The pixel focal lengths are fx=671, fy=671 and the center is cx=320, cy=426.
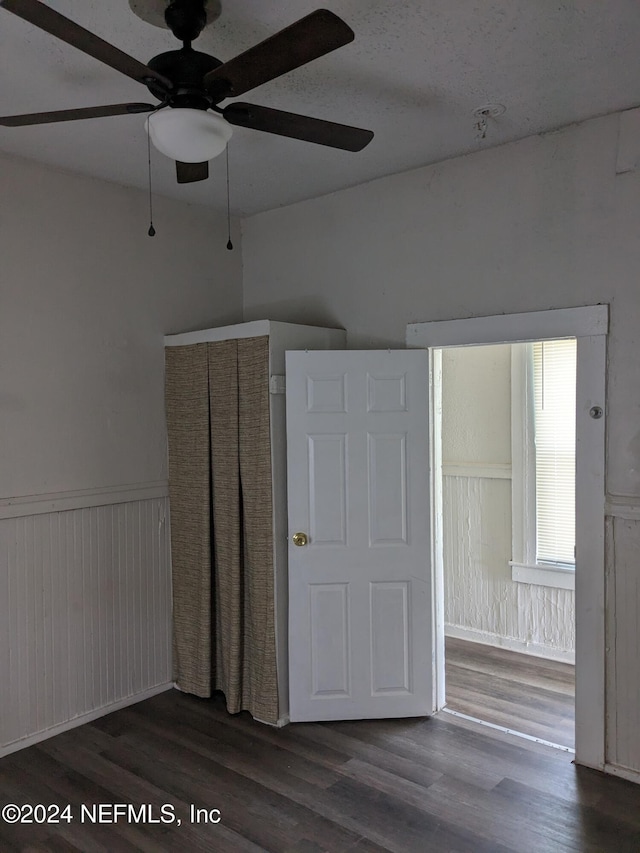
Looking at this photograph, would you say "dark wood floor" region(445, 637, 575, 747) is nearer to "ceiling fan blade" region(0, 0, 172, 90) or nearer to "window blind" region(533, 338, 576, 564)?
"window blind" region(533, 338, 576, 564)

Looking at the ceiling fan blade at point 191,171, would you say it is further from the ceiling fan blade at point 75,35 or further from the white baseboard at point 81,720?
the white baseboard at point 81,720

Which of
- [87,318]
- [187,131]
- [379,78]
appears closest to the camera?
[187,131]

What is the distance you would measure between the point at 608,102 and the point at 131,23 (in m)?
1.81

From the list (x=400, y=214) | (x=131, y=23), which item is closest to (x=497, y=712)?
(x=400, y=214)

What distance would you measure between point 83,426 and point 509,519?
267 cm

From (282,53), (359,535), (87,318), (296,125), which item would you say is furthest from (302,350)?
(282,53)

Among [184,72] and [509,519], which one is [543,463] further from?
[184,72]

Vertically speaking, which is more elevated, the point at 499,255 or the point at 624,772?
the point at 499,255

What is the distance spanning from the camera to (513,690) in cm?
371

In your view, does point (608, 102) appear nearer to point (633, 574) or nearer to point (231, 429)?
point (633, 574)

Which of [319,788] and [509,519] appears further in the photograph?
[509,519]

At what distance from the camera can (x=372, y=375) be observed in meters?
3.31

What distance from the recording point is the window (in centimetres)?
Result: 406

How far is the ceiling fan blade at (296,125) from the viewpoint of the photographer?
1879 mm
